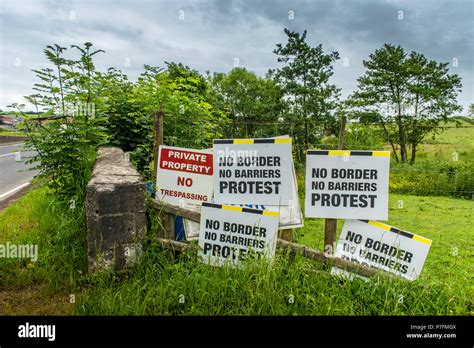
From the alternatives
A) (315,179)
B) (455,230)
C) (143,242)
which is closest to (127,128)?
(143,242)

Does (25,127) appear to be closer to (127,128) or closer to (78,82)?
(78,82)

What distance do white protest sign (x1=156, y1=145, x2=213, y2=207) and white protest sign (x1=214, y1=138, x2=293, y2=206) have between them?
200mm

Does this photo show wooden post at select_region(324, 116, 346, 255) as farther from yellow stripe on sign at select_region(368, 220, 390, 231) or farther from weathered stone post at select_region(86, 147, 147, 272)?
weathered stone post at select_region(86, 147, 147, 272)

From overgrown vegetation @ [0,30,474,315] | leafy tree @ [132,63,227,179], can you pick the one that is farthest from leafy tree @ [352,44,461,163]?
leafy tree @ [132,63,227,179]

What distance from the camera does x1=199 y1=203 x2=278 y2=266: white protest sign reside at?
402 cm

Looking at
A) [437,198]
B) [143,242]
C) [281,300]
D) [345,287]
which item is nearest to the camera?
[281,300]

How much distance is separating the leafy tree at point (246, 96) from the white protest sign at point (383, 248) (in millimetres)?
6011

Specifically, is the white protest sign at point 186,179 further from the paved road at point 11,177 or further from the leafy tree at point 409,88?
the leafy tree at point 409,88

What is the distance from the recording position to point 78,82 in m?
5.19

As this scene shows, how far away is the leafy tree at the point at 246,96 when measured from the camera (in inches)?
809

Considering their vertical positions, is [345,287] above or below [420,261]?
below

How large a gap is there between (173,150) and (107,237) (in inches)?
53.1

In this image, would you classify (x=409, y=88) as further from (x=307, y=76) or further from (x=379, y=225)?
(x=379, y=225)

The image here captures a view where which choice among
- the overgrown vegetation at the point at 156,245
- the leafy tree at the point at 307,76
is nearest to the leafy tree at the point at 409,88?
the leafy tree at the point at 307,76
